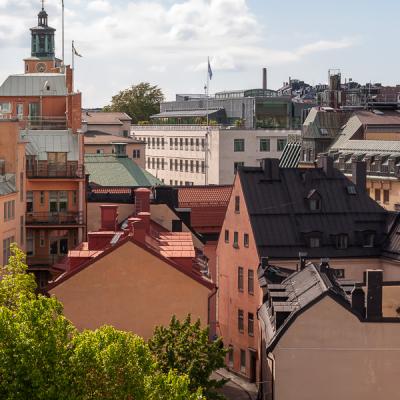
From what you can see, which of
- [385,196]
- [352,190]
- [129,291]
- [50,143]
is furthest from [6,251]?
[385,196]

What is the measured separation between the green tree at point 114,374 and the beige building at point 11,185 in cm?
3336

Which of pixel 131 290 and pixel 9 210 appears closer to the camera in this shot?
pixel 131 290

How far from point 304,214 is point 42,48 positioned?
274 ft

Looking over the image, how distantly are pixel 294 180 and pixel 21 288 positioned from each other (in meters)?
32.7

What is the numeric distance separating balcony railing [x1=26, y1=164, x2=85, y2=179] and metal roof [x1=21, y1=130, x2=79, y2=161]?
736mm

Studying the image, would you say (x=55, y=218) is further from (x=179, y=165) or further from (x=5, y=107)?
(x=179, y=165)

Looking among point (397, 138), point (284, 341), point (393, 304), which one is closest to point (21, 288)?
point (284, 341)

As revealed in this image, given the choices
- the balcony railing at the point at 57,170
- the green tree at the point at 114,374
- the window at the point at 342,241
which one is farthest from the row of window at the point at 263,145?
the green tree at the point at 114,374

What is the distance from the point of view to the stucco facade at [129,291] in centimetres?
6650

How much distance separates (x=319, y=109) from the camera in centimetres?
14338

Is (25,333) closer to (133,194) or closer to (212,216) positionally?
(133,194)

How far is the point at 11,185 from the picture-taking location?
273 feet

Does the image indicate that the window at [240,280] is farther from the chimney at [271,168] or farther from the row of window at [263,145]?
the row of window at [263,145]

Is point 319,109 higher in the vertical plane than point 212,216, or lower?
higher
